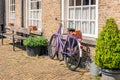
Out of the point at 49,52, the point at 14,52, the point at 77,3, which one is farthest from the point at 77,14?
the point at 14,52

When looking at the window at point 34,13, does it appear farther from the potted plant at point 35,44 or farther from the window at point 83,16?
the window at point 83,16

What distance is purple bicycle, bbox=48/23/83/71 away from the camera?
26.1 ft

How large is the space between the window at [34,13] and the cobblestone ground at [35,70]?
6.88 feet

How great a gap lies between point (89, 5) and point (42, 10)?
124 inches

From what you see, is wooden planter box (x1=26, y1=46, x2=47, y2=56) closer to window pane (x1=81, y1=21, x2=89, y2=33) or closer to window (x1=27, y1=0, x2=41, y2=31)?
window (x1=27, y1=0, x2=41, y2=31)

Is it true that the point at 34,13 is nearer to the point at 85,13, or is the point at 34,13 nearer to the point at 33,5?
the point at 33,5

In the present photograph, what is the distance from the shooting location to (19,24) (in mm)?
13680

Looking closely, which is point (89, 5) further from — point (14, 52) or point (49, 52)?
point (14, 52)

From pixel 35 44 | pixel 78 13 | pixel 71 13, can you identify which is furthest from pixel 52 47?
pixel 78 13

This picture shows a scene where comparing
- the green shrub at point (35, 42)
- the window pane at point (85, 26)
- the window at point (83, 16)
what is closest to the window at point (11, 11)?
the green shrub at point (35, 42)

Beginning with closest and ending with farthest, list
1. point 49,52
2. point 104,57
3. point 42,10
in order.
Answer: point 104,57 < point 49,52 < point 42,10

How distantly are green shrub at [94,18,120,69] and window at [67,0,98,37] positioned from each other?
56.0 inches

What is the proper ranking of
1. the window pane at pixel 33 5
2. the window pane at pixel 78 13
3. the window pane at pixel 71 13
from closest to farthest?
1. the window pane at pixel 78 13
2. the window pane at pixel 71 13
3. the window pane at pixel 33 5

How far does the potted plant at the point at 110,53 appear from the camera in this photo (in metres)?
6.27
